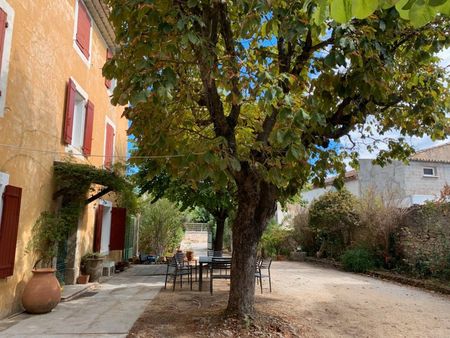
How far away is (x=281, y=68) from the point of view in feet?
21.2

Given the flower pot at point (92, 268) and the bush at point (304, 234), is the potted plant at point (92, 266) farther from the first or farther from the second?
the bush at point (304, 234)

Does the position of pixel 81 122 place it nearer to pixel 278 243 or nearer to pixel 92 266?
pixel 92 266

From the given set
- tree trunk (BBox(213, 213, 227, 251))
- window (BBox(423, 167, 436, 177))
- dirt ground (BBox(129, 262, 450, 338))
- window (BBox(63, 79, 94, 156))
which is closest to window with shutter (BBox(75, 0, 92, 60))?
window (BBox(63, 79, 94, 156))

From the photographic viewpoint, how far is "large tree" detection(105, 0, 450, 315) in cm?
479

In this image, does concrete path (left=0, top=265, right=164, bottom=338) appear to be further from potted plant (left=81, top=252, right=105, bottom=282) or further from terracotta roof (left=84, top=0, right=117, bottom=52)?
terracotta roof (left=84, top=0, right=117, bottom=52)

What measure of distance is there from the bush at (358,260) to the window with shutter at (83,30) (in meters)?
11.6

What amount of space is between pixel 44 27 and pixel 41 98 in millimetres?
1490

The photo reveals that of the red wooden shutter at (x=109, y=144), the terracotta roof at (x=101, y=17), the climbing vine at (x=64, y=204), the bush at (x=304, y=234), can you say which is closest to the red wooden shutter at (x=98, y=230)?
the red wooden shutter at (x=109, y=144)

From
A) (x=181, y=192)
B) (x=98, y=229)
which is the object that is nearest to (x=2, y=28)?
(x=181, y=192)

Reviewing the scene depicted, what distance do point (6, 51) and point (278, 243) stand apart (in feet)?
57.1

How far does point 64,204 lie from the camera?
32.7 ft

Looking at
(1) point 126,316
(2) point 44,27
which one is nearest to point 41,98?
(2) point 44,27

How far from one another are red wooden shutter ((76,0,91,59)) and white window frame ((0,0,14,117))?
375 centimetres

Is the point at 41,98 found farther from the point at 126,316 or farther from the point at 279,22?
the point at 279,22
